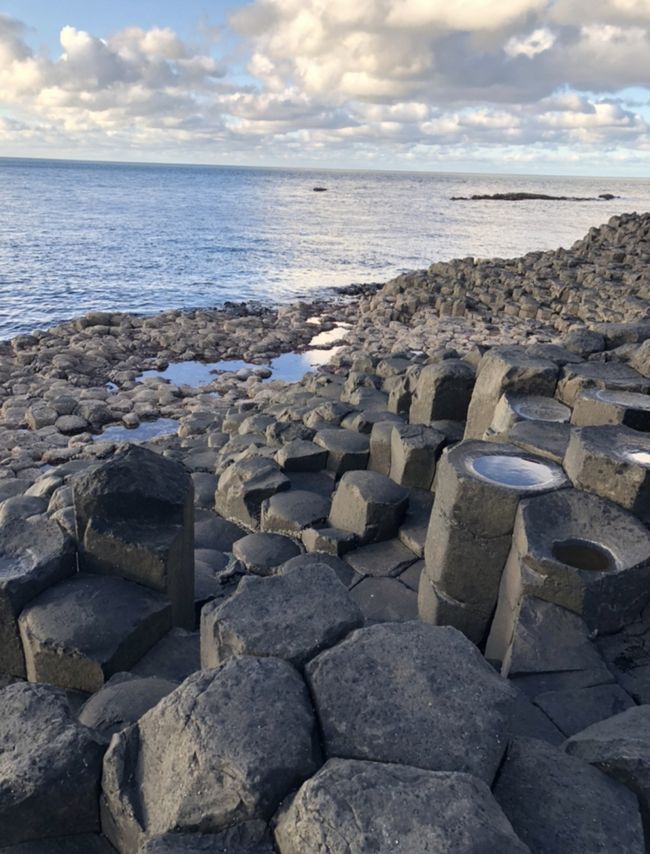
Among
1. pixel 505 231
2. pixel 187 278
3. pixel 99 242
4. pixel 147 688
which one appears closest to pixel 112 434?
pixel 147 688

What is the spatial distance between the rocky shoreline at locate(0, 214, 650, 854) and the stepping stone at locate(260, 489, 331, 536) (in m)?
0.02

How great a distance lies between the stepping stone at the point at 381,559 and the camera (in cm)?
551

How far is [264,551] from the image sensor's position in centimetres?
557

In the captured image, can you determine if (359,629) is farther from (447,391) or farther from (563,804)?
(447,391)

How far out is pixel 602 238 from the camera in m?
29.8

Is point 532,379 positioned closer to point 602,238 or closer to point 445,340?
point 445,340

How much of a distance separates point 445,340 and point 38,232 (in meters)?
33.1

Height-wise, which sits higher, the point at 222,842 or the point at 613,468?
the point at 613,468

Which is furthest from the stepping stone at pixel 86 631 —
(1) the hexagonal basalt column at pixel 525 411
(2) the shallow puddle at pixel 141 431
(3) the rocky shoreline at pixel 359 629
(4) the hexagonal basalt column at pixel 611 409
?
(2) the shallow puddle at pixel 141 431

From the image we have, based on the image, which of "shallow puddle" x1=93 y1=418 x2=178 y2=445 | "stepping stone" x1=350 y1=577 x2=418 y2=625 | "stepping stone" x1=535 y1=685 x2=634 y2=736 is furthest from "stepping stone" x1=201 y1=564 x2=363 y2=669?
"shallow puddle" x1=93 y1=418 x2=178 y2=445

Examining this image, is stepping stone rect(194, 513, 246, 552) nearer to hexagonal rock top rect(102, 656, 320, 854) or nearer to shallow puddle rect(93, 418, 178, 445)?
hexagonal rock top rect(102, 656, 320, 854)

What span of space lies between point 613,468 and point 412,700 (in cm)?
225

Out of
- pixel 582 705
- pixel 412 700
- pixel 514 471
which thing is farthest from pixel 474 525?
pixel 412 700

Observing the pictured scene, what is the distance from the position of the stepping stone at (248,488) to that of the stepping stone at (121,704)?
10.1ft
